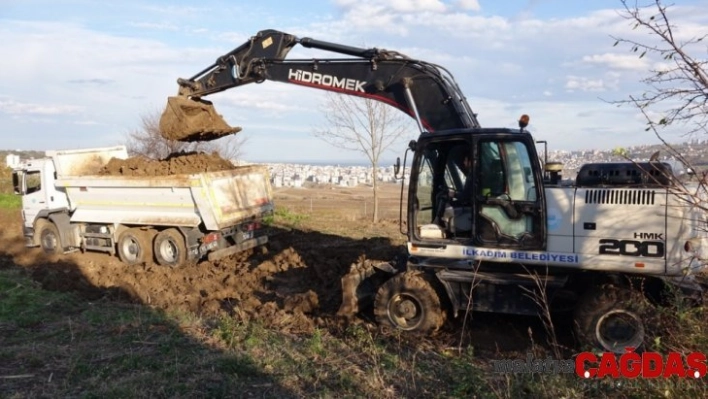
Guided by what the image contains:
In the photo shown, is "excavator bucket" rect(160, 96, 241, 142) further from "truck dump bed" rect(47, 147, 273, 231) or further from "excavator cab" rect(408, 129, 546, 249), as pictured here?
"excavator cab" rect(408, 129, 546, 249)

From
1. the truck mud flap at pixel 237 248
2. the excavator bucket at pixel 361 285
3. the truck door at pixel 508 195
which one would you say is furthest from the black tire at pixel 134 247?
the truck door at pixel 508 195

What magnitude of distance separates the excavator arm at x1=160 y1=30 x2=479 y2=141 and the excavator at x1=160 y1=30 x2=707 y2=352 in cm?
4

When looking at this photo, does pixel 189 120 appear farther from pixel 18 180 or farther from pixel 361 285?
pixel 18 180

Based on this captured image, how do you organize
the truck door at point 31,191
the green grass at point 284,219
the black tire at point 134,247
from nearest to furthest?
1. the black tire at point 134,247
2. the truck door at point 31,191
3. the green grass at point 284,219

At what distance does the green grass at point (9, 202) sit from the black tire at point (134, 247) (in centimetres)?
1308

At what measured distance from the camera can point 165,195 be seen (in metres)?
11.6

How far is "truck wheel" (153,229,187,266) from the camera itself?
1182 cm

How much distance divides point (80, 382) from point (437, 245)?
416 centimetres

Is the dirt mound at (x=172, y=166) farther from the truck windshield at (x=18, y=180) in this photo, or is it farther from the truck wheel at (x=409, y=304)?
the truck wheel at (x=409, y=304)

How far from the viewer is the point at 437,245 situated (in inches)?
282

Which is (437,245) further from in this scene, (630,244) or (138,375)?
(138,375)

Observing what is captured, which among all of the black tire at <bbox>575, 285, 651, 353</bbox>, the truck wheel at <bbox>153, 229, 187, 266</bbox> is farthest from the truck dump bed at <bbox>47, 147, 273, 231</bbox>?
the black tire at <bbox>575, 285, 651, 353</bbox>

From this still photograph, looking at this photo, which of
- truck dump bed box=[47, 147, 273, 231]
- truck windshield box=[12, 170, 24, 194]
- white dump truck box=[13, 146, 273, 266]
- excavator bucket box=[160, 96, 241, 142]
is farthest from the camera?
truck windshield box=[12, 170, 24, 194]

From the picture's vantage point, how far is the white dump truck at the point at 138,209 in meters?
11.5
